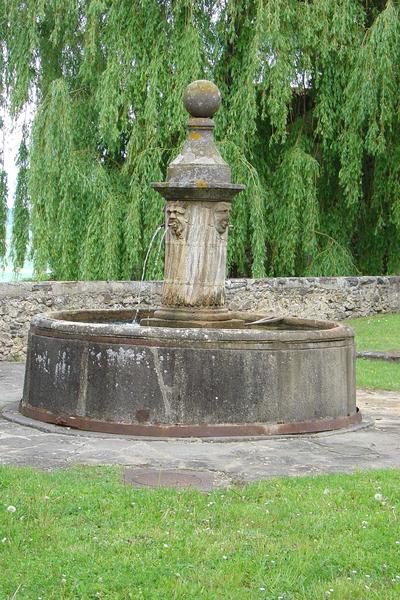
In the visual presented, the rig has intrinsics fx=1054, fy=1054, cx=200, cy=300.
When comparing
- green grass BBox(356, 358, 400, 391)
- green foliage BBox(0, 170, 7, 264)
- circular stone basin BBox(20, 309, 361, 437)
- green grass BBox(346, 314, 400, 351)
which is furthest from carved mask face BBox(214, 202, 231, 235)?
green foliage BBox(0, 170, 7, 264)

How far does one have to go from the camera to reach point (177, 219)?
10.2 meters

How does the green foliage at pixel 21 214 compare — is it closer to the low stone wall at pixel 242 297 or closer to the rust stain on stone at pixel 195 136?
the low stone wall at pixel 242 297

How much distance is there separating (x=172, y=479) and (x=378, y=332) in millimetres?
14008

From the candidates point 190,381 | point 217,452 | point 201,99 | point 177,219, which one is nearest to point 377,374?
point 177,219

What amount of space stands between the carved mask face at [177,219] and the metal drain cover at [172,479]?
3.19 metres

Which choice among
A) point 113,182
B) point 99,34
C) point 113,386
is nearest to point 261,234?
point 113,182

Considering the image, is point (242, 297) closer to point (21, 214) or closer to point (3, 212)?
point (21, 214)

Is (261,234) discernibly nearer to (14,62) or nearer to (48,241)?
(48,241)

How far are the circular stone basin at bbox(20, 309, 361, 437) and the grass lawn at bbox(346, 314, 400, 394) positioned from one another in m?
4.36

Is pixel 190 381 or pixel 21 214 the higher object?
pixel 21 214

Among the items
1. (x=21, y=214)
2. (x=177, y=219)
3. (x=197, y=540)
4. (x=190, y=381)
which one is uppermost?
(x=21, y=214)

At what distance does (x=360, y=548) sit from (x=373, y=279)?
1756 cm

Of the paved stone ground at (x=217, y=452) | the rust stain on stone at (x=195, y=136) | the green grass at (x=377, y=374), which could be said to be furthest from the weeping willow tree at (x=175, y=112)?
the paved stone ground at (x=217, y=452)

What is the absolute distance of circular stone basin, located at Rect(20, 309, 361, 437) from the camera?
30.2 ft
